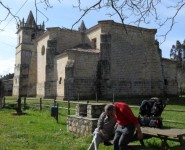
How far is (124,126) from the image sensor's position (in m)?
7.04

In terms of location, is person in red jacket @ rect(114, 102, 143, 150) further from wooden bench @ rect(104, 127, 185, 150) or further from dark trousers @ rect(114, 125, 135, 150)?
wooden bench @ rect(104, 127, 185, 150)

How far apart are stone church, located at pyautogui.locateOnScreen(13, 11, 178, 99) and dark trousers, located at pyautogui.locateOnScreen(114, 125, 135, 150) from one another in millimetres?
23734

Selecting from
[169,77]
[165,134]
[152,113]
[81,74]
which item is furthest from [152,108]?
[169,77]

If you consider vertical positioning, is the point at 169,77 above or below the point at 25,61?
below

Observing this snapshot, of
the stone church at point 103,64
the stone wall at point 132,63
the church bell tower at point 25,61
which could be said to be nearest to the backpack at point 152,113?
the stone church at point 103,64

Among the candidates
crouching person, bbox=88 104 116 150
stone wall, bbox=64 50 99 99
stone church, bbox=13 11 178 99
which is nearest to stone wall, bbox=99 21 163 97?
stone church, bbox=13 11 178 99

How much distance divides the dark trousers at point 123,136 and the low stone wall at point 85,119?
10.8 ft

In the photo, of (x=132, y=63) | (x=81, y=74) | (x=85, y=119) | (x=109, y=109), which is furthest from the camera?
(x=132, y=63)

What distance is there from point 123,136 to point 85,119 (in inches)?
153

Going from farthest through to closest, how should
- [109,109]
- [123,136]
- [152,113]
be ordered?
[152,113] → [109,109] → [123,136]

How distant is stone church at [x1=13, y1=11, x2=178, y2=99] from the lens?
32.9 m

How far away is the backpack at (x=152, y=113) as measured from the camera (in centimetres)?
804

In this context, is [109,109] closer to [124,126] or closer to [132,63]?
[124,126]

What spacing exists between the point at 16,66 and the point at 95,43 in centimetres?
1816
